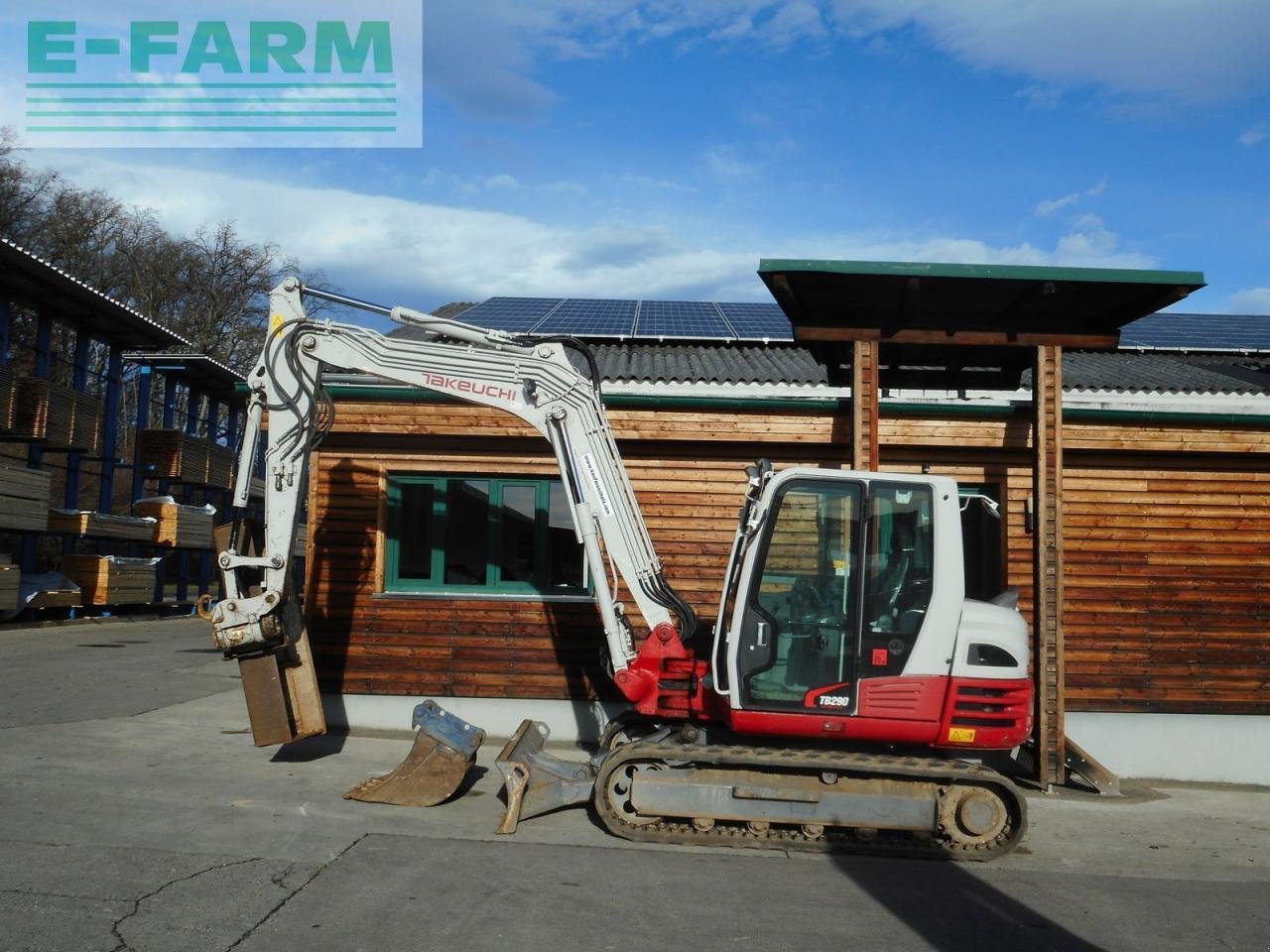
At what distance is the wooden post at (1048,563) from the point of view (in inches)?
379

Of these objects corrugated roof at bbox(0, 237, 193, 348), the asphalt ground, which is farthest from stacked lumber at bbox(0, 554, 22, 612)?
Answer: the asphalt ground

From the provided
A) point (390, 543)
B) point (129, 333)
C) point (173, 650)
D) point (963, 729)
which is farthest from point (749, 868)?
point (129, 333)

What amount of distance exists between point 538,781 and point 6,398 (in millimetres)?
17471

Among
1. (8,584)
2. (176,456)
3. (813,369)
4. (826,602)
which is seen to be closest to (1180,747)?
(826,602)

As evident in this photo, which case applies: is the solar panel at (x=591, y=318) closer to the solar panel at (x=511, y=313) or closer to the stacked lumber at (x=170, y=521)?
the solar panel at (x=511, y=313)

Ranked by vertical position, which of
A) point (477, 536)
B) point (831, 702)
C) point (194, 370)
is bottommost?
point (831, 702)

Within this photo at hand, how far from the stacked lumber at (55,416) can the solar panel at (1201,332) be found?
19.7 m

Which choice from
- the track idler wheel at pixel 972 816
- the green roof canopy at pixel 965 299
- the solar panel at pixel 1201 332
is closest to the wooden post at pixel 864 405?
the green roof canopy at pixel 965 299

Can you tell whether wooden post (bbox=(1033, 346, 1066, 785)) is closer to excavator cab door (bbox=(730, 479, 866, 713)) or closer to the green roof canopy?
the green roof canopy

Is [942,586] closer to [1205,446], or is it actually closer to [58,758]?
[1205,446]

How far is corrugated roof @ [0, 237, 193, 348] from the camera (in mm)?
20656

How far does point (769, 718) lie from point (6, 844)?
4.87 m

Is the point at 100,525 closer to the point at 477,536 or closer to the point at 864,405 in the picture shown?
the point at 477,536

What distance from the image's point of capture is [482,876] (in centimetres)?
640
